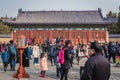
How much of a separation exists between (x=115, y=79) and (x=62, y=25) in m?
37.4

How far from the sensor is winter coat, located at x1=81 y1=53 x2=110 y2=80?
7.63 metres

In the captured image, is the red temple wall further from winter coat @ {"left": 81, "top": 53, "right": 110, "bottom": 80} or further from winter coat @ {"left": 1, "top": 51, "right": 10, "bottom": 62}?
winter coat @ {"left": 81, "top": 53, "right": 110, "bottom": 80}

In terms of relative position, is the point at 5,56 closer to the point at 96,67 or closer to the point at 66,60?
the point at 66,60

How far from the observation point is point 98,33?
173 feet

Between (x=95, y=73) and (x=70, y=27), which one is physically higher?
(x=70, y=27)

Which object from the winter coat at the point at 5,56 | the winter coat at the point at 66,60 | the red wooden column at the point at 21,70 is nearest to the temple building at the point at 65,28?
the winter coat at the point at 5,56

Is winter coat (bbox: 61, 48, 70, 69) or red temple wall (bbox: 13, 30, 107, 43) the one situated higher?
red temple wall (bbox: 13, 30, 107, 43)

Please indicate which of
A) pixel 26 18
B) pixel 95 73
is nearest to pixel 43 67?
pixel 95 73

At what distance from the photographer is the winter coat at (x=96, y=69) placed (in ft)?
25.0

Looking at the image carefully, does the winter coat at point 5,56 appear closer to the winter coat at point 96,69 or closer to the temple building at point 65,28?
the winter coat at point 96,69

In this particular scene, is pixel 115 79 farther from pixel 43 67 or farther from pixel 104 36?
pixel 104 36

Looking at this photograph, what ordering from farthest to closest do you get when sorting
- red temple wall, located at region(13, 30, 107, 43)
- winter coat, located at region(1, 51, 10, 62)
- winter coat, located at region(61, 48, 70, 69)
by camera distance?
red temple wall, located at region(13, 30, 107, 43), winter coat, located at region(1, 51, 10, 62), winter coat, located at region(61, 48, 70, 69)

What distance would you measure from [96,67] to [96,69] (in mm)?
46

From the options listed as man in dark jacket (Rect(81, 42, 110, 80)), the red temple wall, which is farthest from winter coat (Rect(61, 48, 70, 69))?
the red temple wall
